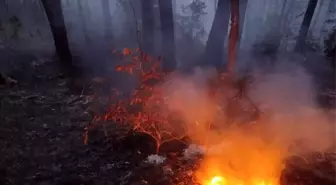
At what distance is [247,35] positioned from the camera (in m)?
29.3

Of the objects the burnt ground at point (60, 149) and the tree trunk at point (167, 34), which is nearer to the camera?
the burnt ground at point (60, 149)

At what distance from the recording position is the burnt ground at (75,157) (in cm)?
657

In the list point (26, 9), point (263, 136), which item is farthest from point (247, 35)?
point (263, 136)

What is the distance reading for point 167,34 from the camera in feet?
42.3

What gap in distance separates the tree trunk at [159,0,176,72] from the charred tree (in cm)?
390

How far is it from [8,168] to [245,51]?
619 inches

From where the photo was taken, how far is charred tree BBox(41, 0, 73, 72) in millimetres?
12516

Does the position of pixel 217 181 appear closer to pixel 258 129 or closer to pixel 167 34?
pixel 258 129

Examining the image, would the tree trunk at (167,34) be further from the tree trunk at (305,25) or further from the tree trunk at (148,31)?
the tree trunk at (305,25)

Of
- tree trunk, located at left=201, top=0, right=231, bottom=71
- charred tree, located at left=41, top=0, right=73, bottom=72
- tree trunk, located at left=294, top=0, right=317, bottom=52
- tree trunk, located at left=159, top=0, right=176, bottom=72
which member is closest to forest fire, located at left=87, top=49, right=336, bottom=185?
tree trunk, located at left=159, top=0, right=176, bottom=72

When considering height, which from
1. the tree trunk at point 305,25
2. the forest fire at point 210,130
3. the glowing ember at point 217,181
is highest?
the glowing ember at point 217,181

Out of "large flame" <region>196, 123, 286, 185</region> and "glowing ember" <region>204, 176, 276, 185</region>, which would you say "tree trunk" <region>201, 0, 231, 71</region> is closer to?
"large flame" <region>196, 123, 286, 185</region>

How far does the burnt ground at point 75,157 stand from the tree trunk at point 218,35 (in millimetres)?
5683

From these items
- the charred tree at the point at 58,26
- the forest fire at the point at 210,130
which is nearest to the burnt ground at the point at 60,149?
the forest fire at the point at 210,130
